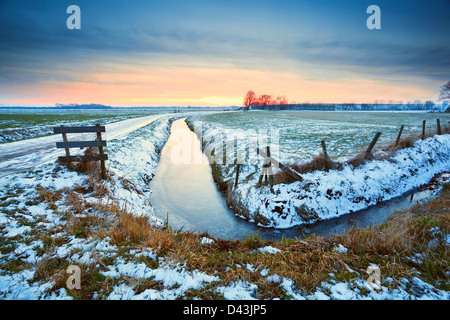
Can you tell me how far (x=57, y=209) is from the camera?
20.4ft

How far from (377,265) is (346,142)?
15.7m

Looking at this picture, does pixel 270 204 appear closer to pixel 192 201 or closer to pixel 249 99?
pixel 192 201

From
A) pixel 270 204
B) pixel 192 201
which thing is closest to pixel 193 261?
pixel 270 204

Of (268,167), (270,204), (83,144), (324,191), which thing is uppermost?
(83,144)

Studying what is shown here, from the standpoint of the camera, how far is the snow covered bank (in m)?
8.66

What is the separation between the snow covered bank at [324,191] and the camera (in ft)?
28.4

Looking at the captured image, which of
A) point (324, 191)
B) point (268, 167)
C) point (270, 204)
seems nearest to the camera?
point (270, 204)

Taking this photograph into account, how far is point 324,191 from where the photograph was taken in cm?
911

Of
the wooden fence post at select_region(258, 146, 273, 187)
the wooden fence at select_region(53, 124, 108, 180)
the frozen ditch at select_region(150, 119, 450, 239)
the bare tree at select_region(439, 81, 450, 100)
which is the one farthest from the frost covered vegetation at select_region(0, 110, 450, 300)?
the bare tree at select_region(439, 81, 450, 100)

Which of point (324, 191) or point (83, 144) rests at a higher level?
point (83, 144)

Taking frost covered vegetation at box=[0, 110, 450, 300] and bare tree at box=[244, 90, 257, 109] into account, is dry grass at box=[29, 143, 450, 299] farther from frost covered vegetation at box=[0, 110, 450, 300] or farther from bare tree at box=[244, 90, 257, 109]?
bare tree at box=[244, 90, 257, 109]

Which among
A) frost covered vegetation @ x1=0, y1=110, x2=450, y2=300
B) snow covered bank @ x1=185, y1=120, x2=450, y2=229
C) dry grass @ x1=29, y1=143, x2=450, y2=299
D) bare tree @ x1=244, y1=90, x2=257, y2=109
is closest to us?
frost covered vegetation @ x1=0, y1=110, x2=450, y2=300

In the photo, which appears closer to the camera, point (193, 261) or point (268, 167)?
point (193, 261)
